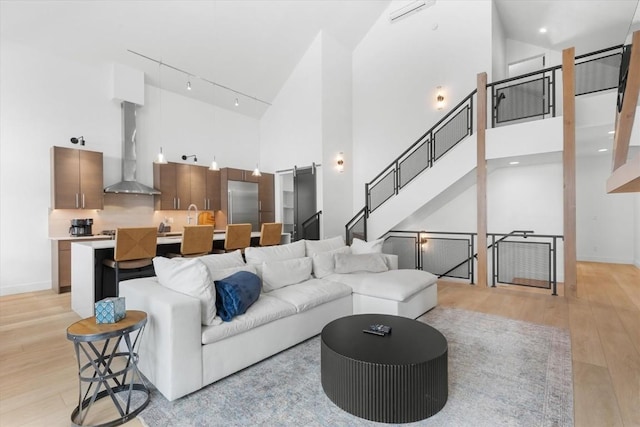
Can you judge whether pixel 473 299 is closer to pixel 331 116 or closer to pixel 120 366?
pixel 120 366

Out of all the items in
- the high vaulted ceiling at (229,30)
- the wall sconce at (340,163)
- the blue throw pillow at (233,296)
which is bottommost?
the blue throw pillow at (233,296)

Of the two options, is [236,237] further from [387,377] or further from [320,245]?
[387,377]

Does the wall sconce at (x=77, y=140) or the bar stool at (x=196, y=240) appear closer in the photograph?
the bar stool at (x=196, y=240)

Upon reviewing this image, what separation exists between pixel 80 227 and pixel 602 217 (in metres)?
11.4

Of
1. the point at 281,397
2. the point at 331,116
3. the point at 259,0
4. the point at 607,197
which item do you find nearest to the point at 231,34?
the point at 259,0

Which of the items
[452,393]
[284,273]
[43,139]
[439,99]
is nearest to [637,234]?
[439,99]

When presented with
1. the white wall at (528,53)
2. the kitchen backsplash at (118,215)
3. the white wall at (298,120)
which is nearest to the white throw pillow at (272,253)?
the white wall at (298,120)

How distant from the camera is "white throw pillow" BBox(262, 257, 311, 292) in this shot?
10.9ft

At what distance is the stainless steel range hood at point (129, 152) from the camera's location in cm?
597

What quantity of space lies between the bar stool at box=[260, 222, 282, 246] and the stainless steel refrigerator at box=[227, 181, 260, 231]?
6.04 feet

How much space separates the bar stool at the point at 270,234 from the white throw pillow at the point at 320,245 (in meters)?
1.40

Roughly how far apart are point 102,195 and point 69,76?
2.19 m

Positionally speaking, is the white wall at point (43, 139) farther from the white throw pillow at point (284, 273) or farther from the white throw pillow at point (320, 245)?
the white throw pillow at point (284, 273)

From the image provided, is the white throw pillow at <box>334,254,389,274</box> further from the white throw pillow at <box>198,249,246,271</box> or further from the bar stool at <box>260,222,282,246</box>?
the bar stool at <box>260,222,282,246</box>
